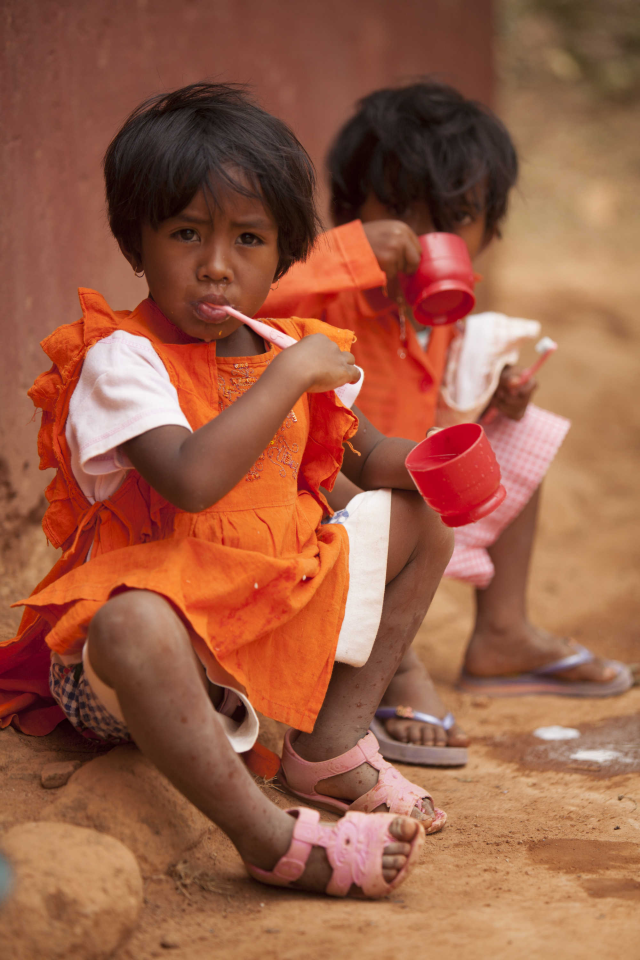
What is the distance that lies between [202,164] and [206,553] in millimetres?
612

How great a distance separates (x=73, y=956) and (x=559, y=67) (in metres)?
8.47

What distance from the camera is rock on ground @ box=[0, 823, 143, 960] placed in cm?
107

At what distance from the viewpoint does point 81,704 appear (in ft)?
4.87

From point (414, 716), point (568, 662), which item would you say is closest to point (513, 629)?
point (568, 662)

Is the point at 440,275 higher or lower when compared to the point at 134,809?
higher

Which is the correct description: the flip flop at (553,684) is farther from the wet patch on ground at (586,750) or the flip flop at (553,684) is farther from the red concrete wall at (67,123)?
the red concrete wall at (67,123)

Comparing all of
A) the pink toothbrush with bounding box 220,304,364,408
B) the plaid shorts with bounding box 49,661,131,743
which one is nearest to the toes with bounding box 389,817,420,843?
the plaid shorts with bounding box 49,661,131,743

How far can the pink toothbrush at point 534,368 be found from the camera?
2.19 m

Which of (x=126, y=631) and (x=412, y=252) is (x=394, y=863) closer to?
(x=126, y=631)

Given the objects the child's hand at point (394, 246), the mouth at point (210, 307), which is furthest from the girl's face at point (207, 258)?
the child's hand at point (394, 246)

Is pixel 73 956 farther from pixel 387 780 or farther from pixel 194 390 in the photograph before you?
pixel 194 390

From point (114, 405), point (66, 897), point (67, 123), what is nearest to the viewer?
point (66, 897)

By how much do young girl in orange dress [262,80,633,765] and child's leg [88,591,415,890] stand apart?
78 centimetres

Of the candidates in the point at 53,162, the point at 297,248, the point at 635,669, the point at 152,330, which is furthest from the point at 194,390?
the point at 635,669
